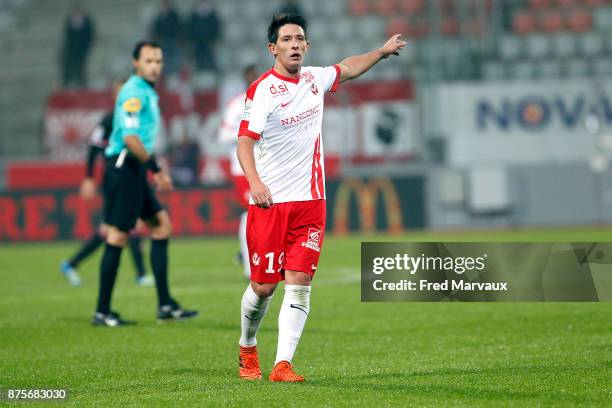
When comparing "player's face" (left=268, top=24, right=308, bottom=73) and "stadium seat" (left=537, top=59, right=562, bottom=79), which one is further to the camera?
"stadium seat" (left=537, top=59, right=562, bottom=79)

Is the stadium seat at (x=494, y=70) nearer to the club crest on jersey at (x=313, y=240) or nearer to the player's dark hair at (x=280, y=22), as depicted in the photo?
the player's dark hair at (x=280, y=22)

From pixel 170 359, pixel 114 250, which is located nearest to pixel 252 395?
pixel 170 359

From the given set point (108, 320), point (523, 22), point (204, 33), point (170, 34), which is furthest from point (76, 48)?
point (108, 320)

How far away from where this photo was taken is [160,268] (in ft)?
35.2

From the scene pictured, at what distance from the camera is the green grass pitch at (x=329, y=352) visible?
6.39 metres

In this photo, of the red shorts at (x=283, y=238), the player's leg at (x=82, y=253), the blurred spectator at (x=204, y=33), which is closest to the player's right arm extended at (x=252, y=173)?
the red shorts at (x=283, y=238)

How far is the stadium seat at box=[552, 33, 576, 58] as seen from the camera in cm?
2820

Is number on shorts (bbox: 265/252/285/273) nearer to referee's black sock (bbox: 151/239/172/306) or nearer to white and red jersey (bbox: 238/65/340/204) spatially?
white and red jersey (bbox: 238/65/340/204)

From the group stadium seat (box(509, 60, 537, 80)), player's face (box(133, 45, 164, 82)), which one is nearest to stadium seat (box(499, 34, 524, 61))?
stadium seat (box(509, 60, 537, 80))

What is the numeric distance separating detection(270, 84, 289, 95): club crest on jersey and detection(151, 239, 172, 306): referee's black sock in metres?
4.05

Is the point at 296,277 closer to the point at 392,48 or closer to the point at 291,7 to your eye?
the point at 392,48

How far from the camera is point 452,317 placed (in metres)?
10.7

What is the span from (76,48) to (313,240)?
2157cm

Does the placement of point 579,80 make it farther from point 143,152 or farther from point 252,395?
point 252,395
